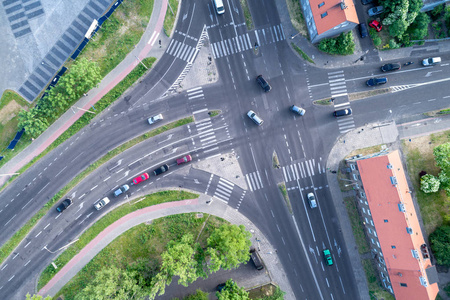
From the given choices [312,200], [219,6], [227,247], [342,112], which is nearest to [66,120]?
[219,6]

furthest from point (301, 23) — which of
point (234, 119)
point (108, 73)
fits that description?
point (108, 73)

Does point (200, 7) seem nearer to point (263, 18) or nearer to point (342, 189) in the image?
point (263, 18)

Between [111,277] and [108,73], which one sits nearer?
[111,277]

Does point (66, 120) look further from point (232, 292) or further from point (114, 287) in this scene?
point (232, 292)

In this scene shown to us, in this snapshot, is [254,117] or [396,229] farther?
[254,117]

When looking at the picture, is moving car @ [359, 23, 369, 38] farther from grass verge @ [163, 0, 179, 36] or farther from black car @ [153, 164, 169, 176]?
black car @ [153, 164, 169, 176]

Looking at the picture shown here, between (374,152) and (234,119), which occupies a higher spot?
(234,119)

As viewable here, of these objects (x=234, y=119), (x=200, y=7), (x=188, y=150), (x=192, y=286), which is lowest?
(x=192, y=286)
